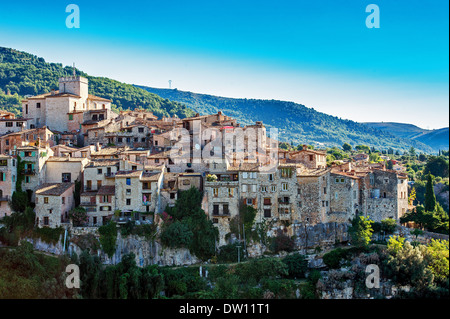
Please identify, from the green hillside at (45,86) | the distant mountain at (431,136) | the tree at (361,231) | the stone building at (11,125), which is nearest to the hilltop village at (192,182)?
the tree at (361,231)

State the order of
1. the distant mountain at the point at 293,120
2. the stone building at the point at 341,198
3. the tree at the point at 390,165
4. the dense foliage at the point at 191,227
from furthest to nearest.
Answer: the distant mountain at the point at 293,120 → the tree at the point at 390,165 → the stone building at the point at 341,198 → the dense foliage at the point at 191,227

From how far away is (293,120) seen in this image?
141m

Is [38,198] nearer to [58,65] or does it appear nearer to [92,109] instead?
[92,109]

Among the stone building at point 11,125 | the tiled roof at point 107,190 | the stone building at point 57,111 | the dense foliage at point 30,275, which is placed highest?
the stone building at point 57,111

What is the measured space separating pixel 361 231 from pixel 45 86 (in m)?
71.4

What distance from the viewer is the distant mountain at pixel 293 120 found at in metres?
135

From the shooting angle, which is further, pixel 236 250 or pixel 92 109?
pixel 92 109

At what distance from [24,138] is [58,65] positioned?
243 feet

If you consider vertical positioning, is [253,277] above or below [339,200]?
below

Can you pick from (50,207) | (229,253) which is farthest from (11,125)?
(229,253)

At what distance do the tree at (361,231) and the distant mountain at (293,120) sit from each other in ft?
257

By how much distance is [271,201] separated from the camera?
4309 centimetres

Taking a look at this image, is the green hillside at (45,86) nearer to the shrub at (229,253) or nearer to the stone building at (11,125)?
the stone building at (11,125)

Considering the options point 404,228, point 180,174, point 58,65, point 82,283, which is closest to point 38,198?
point 82,283
